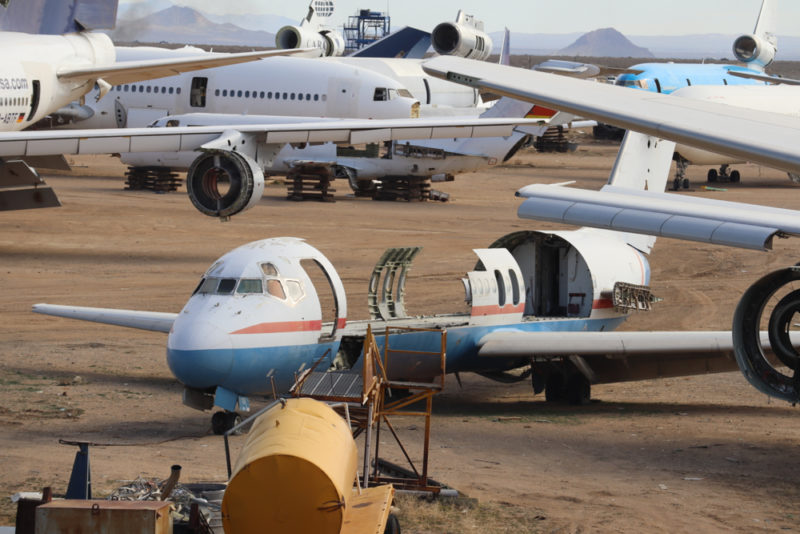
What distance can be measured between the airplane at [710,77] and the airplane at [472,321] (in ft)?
51.4

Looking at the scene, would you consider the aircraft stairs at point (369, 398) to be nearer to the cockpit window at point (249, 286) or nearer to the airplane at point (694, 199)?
the cockpit window at point (249, 286)

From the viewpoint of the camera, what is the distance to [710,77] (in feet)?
197

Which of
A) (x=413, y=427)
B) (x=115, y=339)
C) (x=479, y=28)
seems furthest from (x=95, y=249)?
(x=479, y=28)

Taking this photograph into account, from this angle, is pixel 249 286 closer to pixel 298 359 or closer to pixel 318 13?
pixel 298 359

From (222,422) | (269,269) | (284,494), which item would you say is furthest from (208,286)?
(284,494)

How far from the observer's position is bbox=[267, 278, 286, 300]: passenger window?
15633 mm

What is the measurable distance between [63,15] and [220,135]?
9978 millimetres

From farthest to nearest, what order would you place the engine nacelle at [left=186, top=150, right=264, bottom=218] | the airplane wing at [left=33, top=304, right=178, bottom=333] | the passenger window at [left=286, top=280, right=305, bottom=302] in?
1. the engine nacelle at [left=186, top=150, right=264, bottom=218]
2. the airplane wing at [left=33, top=304, right=178, bottom=333]
3. the passenger window at [left=286, top=280, right=305, bottom=302]

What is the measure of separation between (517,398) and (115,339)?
7.71 metres

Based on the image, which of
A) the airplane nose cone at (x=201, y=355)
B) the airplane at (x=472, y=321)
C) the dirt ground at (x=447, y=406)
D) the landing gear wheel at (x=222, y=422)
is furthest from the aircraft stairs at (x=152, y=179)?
the airplane nose cone at (x=201, y=355)

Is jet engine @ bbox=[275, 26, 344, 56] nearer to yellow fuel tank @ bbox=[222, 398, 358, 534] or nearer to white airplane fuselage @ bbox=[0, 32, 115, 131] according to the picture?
white airplane fuselage @ bbox=[0, 32, 115, 131]

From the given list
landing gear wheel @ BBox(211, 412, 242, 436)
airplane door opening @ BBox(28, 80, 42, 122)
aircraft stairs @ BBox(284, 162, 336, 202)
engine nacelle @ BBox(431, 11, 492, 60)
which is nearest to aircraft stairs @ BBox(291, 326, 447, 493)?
landing gear wheel @ BBox(211, 412, 242, 436)

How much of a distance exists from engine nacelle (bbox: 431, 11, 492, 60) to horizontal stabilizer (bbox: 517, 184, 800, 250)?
4818cm

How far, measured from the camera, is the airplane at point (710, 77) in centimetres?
4881
